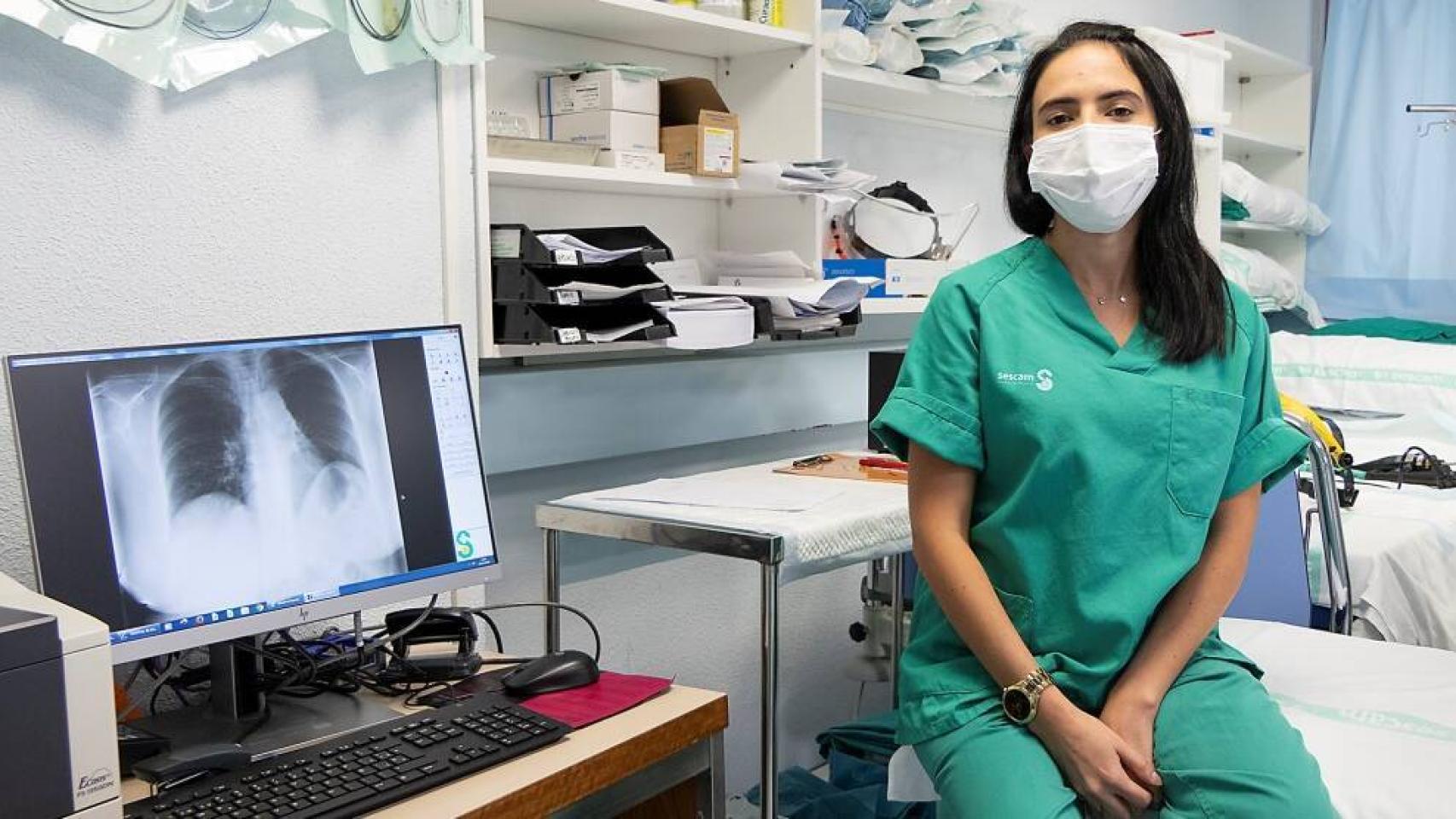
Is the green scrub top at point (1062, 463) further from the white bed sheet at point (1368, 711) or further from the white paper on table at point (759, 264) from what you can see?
the white paper on table at point (759, 264)

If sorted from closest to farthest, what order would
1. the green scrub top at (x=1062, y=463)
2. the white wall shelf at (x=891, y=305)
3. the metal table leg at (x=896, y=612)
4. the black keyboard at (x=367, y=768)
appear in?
the black keyboard at (x=367, y=768), the green scrub top at (x=1062, y=463), the white wall shelf at (x=891, y=305), the metal table leg at (x=896, y=612)

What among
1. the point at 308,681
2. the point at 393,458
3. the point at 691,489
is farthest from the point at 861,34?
the point at 308,681

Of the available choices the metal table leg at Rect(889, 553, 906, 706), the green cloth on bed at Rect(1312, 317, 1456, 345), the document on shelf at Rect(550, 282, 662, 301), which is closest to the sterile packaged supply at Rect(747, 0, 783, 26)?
the document on shelf at Rect(550, 282, 662, 301)

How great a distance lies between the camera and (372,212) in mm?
1631

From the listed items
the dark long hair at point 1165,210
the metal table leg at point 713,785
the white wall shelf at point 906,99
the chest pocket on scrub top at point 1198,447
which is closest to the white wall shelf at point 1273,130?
the white wall shelf at point 906,99

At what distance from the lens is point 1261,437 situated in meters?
1.52

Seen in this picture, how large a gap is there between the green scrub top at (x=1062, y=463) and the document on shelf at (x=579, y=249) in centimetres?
57

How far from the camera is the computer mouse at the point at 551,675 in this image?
136 cm

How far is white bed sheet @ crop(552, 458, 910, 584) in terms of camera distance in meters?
1.66

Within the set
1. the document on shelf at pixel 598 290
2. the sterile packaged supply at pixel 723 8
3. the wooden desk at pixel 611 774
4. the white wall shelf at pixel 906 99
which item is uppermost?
the sterile packaged supply at pixel 723 8

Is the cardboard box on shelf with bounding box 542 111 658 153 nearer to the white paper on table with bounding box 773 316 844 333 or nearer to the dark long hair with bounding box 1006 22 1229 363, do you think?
the white paper on table with bounding box 773 316 844 333

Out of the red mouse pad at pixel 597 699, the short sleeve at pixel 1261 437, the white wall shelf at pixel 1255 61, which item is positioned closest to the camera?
the red mouse pad at pixel 597 699

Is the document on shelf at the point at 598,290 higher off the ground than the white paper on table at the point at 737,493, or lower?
higher

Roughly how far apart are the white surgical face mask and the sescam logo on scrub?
7.9 inches
